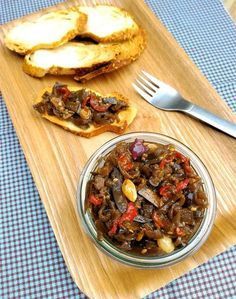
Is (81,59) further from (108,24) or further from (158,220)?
(158,220)

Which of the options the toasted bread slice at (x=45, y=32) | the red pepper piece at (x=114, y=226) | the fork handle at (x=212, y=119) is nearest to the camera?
the red pepper piece at (x=114, y=226)

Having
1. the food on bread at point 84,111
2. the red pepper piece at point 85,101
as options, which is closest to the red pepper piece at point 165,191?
the food on bread at point 84,111

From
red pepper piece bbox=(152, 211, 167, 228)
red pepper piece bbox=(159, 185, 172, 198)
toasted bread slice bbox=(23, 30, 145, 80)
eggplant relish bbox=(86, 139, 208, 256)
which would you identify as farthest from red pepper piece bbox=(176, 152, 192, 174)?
toasted bread slice bbox=(23, 30, 145, 80)

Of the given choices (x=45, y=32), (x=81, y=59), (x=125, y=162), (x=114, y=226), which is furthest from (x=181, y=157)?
(x=45, y=32)

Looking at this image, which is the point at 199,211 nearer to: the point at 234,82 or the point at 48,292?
the point at 48,292

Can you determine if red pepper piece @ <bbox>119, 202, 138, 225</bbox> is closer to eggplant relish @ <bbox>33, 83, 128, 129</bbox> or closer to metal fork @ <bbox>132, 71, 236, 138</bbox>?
eggplant relish @ <bbox>33, 83, 128, 129</bbox>

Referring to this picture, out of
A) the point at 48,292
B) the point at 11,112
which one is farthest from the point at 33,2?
the point at 48,292

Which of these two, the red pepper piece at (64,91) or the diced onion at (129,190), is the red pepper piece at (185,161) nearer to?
the diced onion at (129,190)
